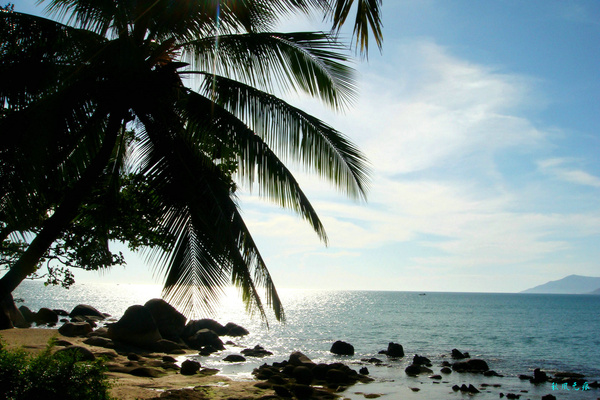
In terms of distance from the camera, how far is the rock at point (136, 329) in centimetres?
2166

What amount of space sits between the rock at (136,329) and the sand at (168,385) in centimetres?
372

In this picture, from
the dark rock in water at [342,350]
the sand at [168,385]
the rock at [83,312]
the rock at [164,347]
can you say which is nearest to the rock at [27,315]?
the rock at [83,312]

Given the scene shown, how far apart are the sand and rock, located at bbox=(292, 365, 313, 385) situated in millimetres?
2382

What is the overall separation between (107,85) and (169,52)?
1.07 metres

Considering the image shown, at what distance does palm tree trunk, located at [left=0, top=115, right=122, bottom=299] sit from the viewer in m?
5.86

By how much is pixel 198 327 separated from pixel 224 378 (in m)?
18.0

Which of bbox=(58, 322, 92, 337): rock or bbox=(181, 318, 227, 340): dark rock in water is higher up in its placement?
bbox=(58, 322, 92, 337): rock

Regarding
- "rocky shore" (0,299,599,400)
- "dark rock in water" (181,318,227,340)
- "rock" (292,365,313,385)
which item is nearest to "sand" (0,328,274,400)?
"rocky shore" (0,299,599,400)

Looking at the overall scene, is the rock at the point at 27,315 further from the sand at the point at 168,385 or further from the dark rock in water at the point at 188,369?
the dark rock in water at the point at 188,369

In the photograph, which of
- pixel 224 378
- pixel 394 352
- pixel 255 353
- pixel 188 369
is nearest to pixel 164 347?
pixel 255 353

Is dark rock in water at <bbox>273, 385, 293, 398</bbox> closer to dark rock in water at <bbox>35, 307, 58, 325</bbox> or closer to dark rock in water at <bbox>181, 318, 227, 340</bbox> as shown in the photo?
dark rock in water at <bbox>181, 318, 227, 340</bbox>

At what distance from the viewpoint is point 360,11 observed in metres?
3.93

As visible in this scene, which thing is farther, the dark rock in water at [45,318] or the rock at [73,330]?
the dark rock in water at [45,318]

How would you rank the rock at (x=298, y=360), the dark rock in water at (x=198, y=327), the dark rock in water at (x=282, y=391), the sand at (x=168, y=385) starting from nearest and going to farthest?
the sand at (x=168, y=385), the dark rock in water at (x=282, y=391), the rock at (x=298, y=360), the dark rock in water at (x=198, y=327)
